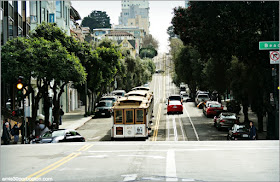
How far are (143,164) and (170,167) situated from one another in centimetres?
128

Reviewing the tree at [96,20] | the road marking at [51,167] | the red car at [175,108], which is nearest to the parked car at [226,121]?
the red car at [175,108]

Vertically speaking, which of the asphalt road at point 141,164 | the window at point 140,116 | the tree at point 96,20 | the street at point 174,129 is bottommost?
the street at point 174,129

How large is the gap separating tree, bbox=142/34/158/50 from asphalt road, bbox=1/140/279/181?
125m

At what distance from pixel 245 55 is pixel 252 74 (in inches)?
158

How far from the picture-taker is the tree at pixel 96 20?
86.4 m

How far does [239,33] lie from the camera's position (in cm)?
3541

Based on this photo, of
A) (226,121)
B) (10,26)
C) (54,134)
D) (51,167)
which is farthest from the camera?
(226,121)

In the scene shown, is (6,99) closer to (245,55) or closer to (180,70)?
(245,55)

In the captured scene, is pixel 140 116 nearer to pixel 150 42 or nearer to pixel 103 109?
pixel 103 109

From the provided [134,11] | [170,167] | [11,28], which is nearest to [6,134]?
[11,28]

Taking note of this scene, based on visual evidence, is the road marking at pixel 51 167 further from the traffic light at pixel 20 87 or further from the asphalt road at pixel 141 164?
the traffic light at pixel 20 87

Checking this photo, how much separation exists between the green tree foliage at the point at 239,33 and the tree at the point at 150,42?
104m

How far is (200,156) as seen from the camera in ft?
57.5

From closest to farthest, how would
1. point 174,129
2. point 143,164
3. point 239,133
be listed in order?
1. point 143,164
2. point 239,133
3. point 174,129
